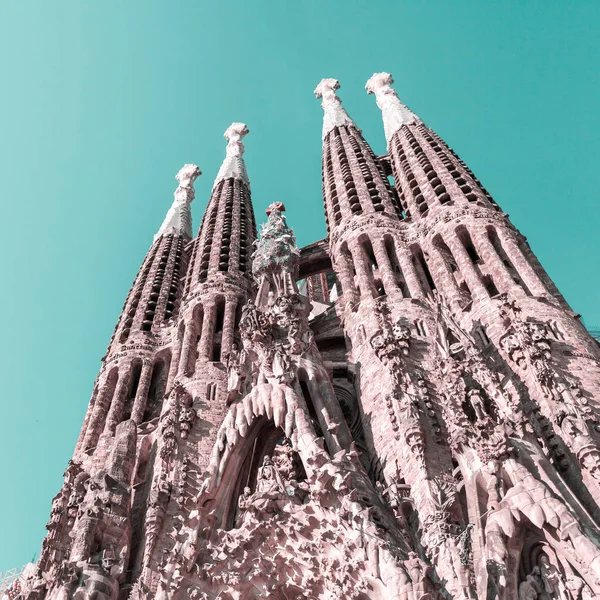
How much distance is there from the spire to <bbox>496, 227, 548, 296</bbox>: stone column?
17.4m

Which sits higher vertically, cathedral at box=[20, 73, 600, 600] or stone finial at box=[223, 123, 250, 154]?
stone finial at box=[223, 123, 250, 154]

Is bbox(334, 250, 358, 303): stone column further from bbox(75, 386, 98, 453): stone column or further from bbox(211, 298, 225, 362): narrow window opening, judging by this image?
bbox(75, 386, 98, 453): stone column

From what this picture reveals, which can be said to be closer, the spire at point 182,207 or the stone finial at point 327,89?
the spire at point 182,207

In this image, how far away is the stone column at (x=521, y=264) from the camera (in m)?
18.5

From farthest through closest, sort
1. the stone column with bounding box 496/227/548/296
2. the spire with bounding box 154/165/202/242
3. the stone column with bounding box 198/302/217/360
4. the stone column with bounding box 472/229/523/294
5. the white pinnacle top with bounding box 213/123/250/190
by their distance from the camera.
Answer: the white pinnacle top with bounding box 213/123/250/190 → the spire with bounding box 154/165/202/242 → the stone column with bounding box 198/302/217/360 → the stone column with bounding box 472/229/523/294 → the stone column with bounding box 496/227/548/296

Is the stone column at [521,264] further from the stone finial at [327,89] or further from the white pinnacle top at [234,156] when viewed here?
the stone finial at [327,89]

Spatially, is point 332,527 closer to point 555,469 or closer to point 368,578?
point 368,578

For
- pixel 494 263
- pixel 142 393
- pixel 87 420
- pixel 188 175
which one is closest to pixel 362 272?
pixel 494 263

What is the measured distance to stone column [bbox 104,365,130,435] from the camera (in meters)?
21.3

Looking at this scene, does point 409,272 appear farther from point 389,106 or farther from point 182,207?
point 182,207

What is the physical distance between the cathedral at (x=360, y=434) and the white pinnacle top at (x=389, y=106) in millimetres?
6668

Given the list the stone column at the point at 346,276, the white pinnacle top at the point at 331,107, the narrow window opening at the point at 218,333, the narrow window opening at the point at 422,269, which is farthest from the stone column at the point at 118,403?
the white pinnacle top at the point at 331,107

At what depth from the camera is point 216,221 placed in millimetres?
30984

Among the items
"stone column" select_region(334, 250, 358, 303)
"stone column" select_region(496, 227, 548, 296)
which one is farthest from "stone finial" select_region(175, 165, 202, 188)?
"stone column" select_region(496, 227, 548, 296)
